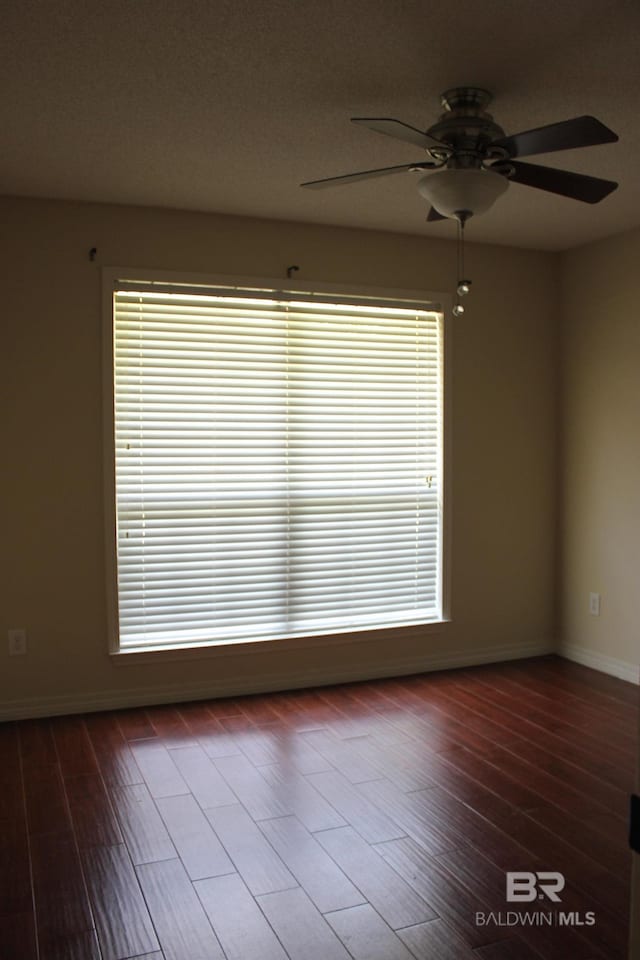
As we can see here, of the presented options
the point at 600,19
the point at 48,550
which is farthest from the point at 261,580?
the point at 600,19

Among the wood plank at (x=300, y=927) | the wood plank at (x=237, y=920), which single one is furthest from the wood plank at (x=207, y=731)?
the wood plank at (x=300, y=927)

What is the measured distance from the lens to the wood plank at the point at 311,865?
234cm

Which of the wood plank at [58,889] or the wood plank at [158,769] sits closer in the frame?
the wood plank at [58,889]

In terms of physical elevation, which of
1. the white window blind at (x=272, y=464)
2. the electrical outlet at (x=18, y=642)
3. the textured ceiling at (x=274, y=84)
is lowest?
the electrical outlet at (x=18, y=642)

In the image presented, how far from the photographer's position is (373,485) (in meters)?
4.54

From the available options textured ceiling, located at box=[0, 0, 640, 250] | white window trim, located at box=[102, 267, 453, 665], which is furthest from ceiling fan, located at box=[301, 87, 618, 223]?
white window trim, located at box=[102, 267, 453, 665]

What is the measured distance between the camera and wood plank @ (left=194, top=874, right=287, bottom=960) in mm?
2102

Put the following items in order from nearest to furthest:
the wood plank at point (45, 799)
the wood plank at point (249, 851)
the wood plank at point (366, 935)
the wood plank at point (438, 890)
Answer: the wood plank at point (366, 935), the wood plank at point (438, 890), the wood plank at point (249, 851), the wood plank at point (45, 799)

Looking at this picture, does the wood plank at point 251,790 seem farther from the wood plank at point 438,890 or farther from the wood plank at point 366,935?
the wood plank at point 366,935

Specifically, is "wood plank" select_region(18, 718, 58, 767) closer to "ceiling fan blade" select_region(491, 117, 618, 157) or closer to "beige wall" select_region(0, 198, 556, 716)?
"beige wall" select_region(0, 198, 556, 716)

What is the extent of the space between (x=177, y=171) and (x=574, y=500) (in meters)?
3.05

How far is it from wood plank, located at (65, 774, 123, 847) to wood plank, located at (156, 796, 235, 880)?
0.62ft

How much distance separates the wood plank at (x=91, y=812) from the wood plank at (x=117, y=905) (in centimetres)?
8

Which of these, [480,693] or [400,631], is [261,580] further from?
[480,693]
